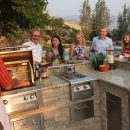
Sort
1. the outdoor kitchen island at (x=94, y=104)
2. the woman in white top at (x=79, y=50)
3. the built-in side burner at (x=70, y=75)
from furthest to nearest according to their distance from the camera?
the woman in white top at (x=79, y=50)
the built-in side burner at (x=70, y=75)
the outdoor kitchen island at (x=94, y=104)

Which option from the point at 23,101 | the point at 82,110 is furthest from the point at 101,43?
the point at 23,101

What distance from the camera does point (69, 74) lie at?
3.51 metres

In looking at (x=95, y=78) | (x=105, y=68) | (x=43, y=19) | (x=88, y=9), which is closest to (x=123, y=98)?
(x=95, y=78)

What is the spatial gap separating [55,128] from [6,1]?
9.63 meters

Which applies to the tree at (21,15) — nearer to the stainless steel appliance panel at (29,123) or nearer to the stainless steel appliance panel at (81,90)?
the stainless steel appliance panel at (81,90)

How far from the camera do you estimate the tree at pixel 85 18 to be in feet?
67.9

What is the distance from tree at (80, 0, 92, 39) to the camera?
2070 cm

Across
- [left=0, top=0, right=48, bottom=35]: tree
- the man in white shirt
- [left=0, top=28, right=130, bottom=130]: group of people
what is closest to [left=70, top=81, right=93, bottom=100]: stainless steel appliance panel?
[left=0, top=28, right=130, bottom=130]: group of people

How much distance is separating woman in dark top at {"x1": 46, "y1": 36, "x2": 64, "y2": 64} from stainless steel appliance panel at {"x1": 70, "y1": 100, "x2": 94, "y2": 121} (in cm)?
96

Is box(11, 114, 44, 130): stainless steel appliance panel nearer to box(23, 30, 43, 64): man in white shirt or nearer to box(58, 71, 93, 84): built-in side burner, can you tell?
box(58, 71, 93, 84): built-in side burner

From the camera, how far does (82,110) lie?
3.25 meters

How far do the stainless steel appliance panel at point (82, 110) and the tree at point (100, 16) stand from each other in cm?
1752

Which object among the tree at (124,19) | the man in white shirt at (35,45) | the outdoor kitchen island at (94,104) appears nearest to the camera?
the outdoor kitchen island at (94,104)

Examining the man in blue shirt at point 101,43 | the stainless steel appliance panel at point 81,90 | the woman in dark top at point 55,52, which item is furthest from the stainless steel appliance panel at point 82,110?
the man in blue shirt at point 101,43
